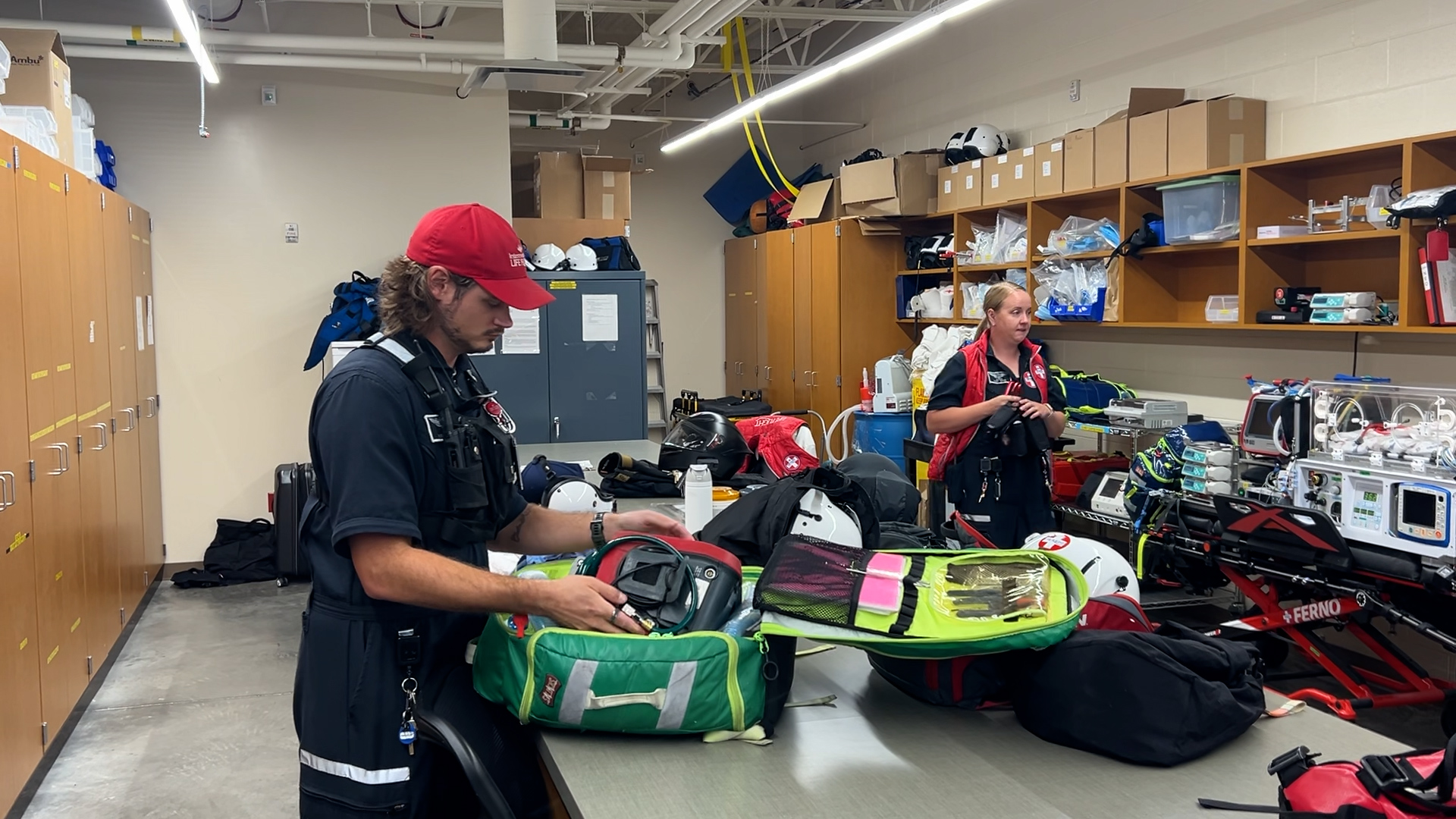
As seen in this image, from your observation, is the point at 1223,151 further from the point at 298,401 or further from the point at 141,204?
the point at 141,204

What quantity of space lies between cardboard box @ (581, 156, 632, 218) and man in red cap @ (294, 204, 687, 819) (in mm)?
6272

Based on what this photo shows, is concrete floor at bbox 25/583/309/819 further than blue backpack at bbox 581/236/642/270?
No

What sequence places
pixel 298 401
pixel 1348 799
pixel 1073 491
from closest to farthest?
pixel 1348 799
pixel 1073 491
pixel 298 401

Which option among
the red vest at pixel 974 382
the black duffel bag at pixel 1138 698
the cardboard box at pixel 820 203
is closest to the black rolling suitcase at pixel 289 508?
the red vest at pixel 974 382

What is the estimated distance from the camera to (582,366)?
730 centimetres

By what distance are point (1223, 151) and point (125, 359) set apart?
5.77 m

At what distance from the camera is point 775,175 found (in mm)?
11438

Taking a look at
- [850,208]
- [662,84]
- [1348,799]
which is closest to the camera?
[1348,799]

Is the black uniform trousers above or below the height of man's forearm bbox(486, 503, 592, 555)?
below

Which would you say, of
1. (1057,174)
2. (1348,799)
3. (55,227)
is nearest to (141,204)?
(55,227)

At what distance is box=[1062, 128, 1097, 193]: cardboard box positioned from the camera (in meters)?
6.51

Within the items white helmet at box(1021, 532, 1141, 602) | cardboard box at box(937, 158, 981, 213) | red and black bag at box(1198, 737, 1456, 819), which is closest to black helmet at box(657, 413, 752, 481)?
white helmet at box(1021, 532, 1141, 602)

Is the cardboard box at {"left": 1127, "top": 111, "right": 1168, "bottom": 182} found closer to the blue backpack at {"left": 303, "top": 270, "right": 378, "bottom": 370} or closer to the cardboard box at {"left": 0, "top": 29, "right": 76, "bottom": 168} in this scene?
the blue backpack at {"left": 303, "top": 270, "right": 378, "bottom": 370}

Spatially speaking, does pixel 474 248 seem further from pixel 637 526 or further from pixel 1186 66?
pixel 1186 66
